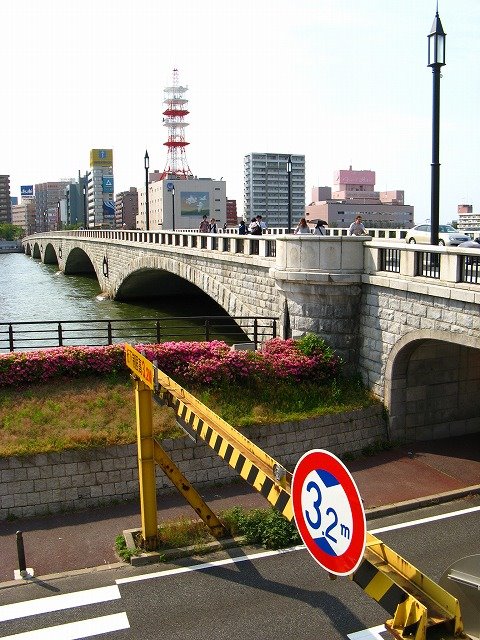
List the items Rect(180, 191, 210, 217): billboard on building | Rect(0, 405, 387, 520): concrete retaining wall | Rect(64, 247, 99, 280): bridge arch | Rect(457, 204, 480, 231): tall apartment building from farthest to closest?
Rect(180, 191, 210, 217): billboard on building, Rect(64, 247, 99, 280): bridge arch, Rect(457, 204, 480, 231): tall apartment building, Rect(0, 405, 387, 520): concrete retaining wall

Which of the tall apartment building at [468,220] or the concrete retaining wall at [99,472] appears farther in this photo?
the tall apartment building at [468,220]

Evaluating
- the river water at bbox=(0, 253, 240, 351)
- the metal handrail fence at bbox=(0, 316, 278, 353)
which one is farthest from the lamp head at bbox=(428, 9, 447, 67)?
the river water at bbox=(0, 253, 240, 351)

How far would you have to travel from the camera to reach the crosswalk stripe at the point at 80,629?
9.16m

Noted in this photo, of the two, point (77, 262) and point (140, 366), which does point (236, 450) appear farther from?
point (77, 262)

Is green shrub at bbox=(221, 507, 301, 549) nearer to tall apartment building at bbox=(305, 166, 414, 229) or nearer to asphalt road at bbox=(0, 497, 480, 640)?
asphalt road at bbox=(0, 497, 480, 640)

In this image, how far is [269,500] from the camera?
734 cm

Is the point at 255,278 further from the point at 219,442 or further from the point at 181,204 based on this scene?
the point at 181,204

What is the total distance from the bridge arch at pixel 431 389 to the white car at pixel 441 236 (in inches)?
225

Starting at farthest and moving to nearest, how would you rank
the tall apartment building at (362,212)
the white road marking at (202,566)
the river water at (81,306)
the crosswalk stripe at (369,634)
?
the tall apartment building at (362,212), the river water at (81,306), the white road marking at (202,566), the crosswalk stripe at (369,634)

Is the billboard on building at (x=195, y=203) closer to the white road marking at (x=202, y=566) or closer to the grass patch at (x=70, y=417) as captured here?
the grass patch at (x=70, y=417)

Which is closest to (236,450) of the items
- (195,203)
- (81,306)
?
(81,306)

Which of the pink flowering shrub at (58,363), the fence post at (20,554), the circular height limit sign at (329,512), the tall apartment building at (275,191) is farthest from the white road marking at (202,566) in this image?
the tall apartment building at (275,191)

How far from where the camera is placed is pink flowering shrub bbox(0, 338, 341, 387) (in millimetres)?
17016

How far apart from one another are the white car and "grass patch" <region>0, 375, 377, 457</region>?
775cm
